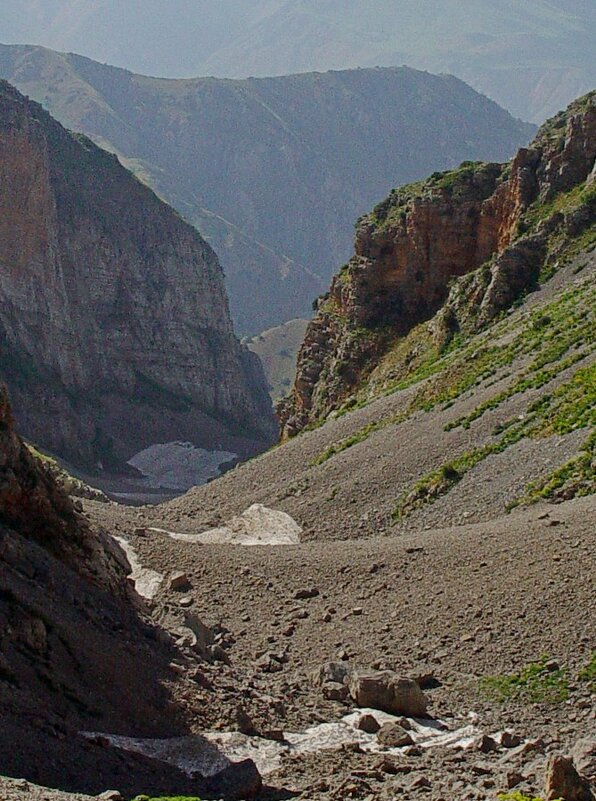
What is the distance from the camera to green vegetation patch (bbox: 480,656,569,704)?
13906mm

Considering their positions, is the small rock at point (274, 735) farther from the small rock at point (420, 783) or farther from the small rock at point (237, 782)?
the small rock at point (420, 783)

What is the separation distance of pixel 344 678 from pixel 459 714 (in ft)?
5.85

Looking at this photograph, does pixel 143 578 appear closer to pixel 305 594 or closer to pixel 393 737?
pixel 305 594

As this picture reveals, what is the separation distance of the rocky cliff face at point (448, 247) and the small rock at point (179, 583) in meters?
21.9

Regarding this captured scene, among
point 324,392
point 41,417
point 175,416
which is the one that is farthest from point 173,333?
point 324,392

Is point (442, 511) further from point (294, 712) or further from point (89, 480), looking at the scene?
point (89, 480)

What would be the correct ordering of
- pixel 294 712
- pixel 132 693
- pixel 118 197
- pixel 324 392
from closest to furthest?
pixel 132 693 → pixel 294 712 → pixel 324 392 → pixel 118 197

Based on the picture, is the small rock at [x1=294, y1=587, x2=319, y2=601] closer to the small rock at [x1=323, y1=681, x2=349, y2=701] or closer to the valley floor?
the valley floor

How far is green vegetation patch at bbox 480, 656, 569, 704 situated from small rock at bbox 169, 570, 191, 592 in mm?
7167

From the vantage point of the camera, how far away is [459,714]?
45.6ft

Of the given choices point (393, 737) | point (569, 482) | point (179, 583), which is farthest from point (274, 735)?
point (569, 482)

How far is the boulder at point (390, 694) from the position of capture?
45.3 feet

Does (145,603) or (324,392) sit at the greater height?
(324,392)

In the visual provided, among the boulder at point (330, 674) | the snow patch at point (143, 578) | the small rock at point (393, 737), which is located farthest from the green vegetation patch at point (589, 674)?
the snow patch at point (143, 578)
